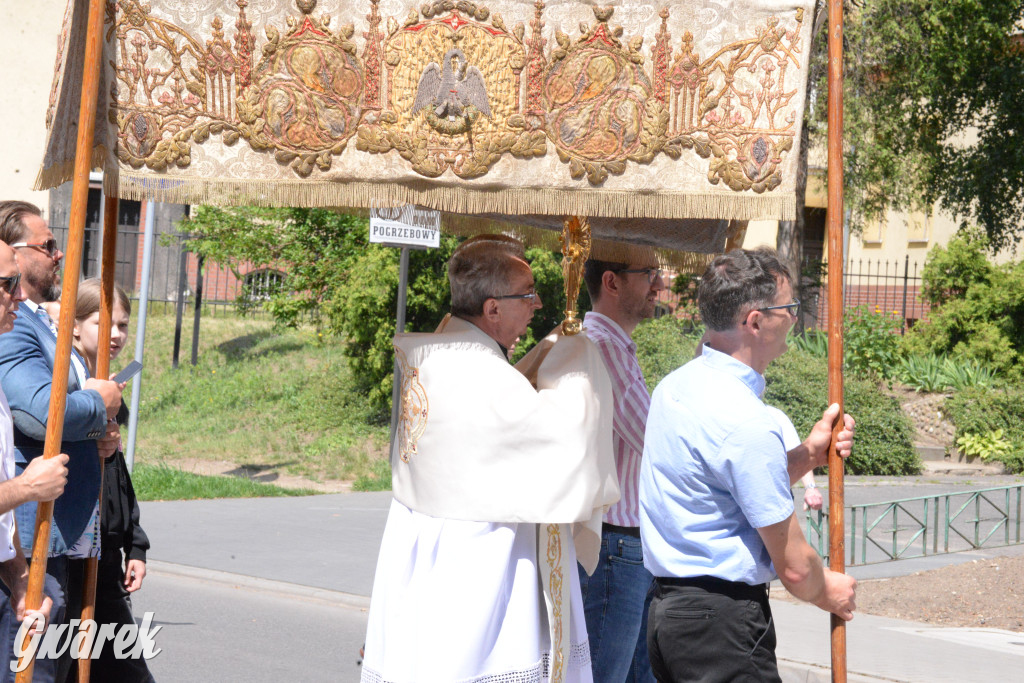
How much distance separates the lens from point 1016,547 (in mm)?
9828

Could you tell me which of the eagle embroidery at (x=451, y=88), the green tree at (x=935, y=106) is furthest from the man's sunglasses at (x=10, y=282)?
the green tree at (x=935, y=106)

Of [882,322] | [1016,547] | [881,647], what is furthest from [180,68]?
[882,322]

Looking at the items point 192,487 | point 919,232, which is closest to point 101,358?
point 192,487

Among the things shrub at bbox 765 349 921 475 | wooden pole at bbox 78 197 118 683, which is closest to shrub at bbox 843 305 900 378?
shrub at bbox 765 349 921 475

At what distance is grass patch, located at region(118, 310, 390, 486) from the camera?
1527 centimetres

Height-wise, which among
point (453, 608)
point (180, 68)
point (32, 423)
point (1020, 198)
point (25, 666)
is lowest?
point (25, 666)

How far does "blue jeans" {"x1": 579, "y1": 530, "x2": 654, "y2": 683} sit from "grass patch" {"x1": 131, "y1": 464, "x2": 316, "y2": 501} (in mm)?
9030

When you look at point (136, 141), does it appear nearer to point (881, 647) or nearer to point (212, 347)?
point (881, 647)

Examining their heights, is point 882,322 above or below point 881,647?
above

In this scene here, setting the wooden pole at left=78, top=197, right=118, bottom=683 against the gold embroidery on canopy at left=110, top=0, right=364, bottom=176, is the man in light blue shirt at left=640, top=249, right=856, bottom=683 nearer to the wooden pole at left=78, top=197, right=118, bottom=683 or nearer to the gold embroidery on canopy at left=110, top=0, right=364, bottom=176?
the gold embroidery on canopy at left=110, top=0, right=364, bottom=176

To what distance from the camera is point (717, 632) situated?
3.06 metres

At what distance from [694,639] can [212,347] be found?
18644 mm

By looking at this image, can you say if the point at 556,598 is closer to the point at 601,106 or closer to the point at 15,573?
the point at 601,106

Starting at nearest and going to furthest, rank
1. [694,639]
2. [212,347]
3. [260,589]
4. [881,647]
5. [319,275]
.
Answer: [694,639] → [881,647] → [260,589] → [319,275] → [212,347]
